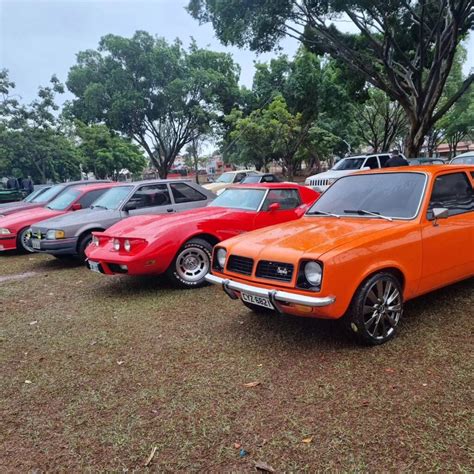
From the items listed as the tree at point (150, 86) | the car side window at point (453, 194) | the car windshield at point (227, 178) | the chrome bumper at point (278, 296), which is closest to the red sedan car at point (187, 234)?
the chrome bumper at point (278, 296)

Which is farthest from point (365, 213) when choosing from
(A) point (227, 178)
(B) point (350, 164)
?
(A) point (227, 178)

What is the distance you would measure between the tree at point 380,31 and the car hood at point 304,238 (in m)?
11.1

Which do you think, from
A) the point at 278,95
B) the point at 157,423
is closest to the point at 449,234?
the point at 157,423

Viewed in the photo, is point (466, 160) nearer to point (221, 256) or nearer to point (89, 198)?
point (89, 198)

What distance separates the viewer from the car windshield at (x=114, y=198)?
808 cm

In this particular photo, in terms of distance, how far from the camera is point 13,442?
2.81 m

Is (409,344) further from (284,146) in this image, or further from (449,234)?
(284,146)

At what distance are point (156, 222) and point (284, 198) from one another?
215 centimetres

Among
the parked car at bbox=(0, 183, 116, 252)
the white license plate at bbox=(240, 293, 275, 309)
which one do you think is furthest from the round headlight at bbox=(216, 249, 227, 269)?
the parked car at bbox=(0, 183, 116, 252)

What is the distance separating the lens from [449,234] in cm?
430

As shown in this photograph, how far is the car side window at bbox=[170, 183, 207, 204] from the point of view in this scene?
318 inches

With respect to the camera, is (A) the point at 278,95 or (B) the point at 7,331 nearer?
(B) the point at 7,331

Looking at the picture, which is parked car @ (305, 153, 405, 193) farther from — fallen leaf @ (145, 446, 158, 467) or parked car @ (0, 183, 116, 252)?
fallen leaf @ (145, 446, 158, 467)

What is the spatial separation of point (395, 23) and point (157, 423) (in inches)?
639
